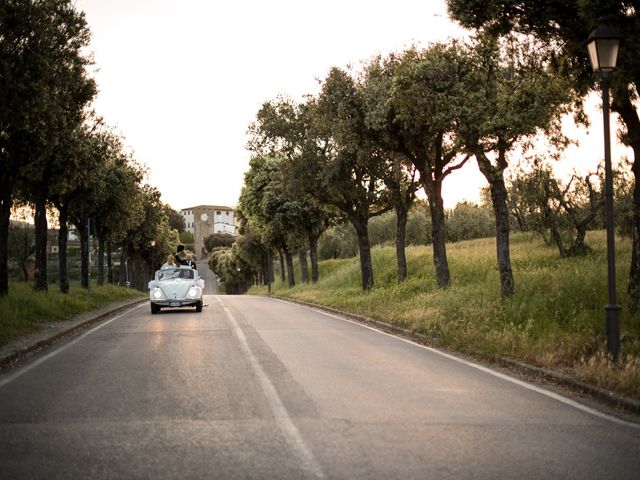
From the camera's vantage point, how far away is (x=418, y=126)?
1917 centimetres

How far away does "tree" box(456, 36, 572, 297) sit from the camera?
16.9m

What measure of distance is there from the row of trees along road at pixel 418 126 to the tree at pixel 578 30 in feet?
1.68

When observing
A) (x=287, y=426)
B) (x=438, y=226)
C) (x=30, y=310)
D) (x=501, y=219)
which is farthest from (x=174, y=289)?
(x=287, y=426)

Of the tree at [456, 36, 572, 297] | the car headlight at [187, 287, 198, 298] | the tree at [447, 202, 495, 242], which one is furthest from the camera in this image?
the tree at [447, 202, 495, 242]

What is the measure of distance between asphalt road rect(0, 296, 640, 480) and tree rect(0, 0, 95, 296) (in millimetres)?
7261

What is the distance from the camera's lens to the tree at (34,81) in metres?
14.9

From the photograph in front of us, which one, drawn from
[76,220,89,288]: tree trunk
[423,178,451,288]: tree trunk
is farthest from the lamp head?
A: [76,220,89,288]: tree trunk

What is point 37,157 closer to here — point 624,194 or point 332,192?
point 332,192

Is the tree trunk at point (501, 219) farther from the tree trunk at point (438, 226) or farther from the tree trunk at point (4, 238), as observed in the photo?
the tree trunk at point (4, 238)

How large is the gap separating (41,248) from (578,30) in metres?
20.2

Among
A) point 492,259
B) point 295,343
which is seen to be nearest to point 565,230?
point 492,259

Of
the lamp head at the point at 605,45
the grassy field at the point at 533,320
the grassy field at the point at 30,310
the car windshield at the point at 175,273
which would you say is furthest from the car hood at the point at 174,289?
the lamp head at the point at 605,45

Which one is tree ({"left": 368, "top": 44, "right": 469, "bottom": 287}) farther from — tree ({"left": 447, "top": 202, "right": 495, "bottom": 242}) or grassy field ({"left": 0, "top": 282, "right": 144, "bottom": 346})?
tree ({"left": 447, "top": 202, "right": 495, "bottom": 242})

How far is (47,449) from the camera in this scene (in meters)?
5.55
